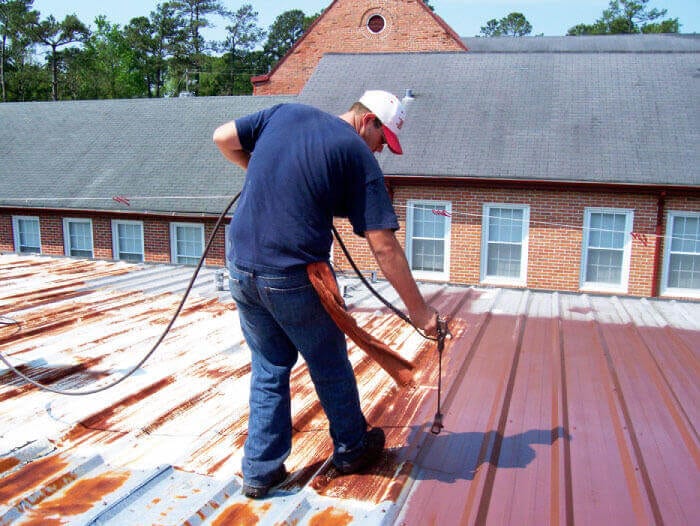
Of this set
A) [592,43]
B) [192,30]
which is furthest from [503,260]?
[192,30]

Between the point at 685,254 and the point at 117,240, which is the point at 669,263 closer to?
the point at 685,254

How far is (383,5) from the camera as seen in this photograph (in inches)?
947

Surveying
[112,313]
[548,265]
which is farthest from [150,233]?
[112,313]

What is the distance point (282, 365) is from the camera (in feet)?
8.59

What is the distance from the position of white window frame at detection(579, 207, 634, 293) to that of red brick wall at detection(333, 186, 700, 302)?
0.08m

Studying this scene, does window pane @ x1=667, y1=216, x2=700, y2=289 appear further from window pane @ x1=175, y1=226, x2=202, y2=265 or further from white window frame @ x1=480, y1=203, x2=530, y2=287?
Result: window pane @ x1=175, y1=226, x2=202, y2=265

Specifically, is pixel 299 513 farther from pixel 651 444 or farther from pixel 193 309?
pixel 193 309

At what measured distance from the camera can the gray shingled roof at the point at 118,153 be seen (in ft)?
57.2

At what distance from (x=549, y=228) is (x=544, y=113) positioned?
3.11 metres

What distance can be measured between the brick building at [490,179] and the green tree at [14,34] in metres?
33.0

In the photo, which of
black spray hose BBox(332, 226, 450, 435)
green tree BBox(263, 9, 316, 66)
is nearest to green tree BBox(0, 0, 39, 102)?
green tree BBox(263, 9, 316, 66)

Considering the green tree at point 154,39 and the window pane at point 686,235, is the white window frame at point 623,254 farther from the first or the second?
the green tree at point 154,39

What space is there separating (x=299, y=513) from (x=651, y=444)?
190 cm

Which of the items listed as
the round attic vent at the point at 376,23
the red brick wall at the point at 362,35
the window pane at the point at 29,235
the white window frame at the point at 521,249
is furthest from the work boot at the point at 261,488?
the round attic vent at the point at 376,23
